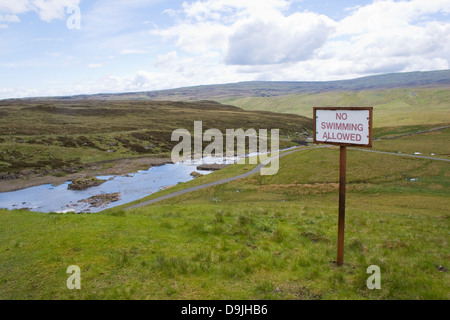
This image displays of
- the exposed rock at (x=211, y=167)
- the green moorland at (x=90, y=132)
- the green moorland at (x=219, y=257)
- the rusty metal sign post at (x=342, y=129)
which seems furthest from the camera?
the green moorland at (x=90, y=132)

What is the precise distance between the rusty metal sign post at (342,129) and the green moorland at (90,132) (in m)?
67.2

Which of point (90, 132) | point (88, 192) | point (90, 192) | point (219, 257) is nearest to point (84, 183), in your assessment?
point (88, 192)

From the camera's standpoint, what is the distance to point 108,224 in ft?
53.1

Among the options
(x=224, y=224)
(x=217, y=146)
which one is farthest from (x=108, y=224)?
(x=217, y=146)

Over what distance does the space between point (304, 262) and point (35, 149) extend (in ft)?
269

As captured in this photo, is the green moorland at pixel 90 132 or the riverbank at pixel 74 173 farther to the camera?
the green moorland at pixel 90 132

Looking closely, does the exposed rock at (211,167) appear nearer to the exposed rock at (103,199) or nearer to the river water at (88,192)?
the river water at (88,192)

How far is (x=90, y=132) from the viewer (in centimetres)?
10138

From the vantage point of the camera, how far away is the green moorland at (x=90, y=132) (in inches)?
2896

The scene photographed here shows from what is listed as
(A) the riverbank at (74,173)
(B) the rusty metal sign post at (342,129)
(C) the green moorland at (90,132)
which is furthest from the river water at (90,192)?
(B) the rusty metal sign post at (342,129)

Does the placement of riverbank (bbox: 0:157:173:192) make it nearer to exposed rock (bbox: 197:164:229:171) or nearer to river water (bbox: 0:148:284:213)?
river water (bbox: 0:148:284:213)

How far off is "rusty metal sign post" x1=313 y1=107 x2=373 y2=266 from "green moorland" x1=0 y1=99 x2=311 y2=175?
67.2 meters

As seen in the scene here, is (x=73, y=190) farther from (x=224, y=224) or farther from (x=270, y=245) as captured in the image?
(x=270, y=245)
